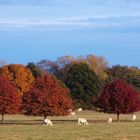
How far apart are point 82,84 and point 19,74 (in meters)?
16.6

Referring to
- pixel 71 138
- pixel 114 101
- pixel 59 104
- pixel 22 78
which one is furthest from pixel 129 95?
pixel 22 78

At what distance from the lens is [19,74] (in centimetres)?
12125

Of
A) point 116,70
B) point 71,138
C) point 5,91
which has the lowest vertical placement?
point 71,138

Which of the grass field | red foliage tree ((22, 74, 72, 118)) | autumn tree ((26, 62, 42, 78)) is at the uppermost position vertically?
autumn tree ((26, 62, 42, 78))

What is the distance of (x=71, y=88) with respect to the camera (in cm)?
13212

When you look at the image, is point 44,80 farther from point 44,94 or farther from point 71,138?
point 71,138

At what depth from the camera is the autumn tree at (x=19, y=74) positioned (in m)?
119

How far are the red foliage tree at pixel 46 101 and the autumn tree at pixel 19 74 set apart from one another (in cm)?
4957

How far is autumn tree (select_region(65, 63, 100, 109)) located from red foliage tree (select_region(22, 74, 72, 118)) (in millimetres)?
58765

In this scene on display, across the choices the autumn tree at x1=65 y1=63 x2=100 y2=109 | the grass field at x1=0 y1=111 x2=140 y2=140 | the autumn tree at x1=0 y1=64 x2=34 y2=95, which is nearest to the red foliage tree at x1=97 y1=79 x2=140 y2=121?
the grass field at x1=0 y1=111 x2=140 y2=140

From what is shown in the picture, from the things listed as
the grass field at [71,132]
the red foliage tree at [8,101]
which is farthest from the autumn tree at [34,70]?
the grass field at [71,132]

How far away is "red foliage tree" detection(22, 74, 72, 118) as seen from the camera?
216 feet

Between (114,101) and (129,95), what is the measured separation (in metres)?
1.93

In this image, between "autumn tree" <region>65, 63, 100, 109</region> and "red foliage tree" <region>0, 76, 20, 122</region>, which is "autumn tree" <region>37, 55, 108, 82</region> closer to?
"autumn tree" <region>65, 63, 100, 109</region>
